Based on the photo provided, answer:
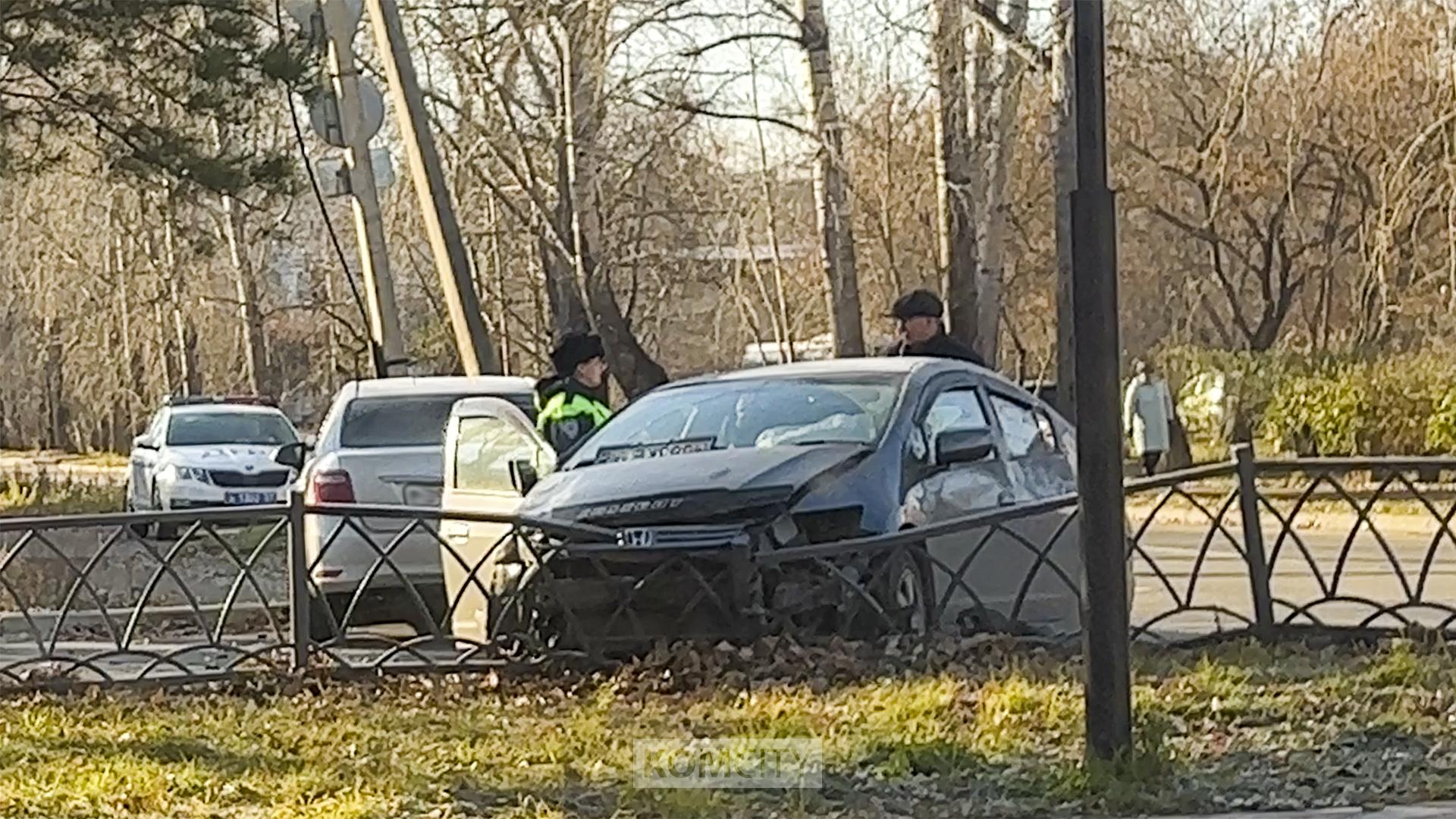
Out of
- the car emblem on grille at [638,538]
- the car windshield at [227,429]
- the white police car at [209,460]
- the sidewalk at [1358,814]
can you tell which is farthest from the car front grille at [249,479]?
the sidewalk at [1358,814]

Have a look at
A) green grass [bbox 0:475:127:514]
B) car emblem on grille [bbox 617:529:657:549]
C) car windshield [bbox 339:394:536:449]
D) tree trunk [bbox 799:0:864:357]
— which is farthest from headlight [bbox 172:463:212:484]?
car emblem on grille [bbox 617:529:657:549]

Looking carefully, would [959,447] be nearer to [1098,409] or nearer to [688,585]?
[688,585]

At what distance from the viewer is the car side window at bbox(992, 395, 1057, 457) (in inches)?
419

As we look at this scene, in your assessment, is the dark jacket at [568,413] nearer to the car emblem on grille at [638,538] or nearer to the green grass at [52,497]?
the car emblem on grille at [638,538]

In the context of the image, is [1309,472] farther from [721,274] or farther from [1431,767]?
[721,274]

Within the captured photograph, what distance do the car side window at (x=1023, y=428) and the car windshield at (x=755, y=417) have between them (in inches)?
33.0

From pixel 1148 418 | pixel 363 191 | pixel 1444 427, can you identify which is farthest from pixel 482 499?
pixel 1148 418

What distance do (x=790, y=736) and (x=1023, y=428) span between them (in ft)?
12.2

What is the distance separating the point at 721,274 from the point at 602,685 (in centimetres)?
3004

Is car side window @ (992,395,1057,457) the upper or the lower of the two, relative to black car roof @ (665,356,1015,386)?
lower

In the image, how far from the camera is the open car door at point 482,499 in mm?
9281

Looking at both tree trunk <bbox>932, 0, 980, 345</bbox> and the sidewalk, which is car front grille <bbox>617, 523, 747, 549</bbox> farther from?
tree trunk <bbox>932, 0, 980, 345</bbox>

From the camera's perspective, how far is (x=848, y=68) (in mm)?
26828

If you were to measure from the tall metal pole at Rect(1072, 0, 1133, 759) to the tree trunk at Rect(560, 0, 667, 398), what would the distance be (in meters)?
17.0
